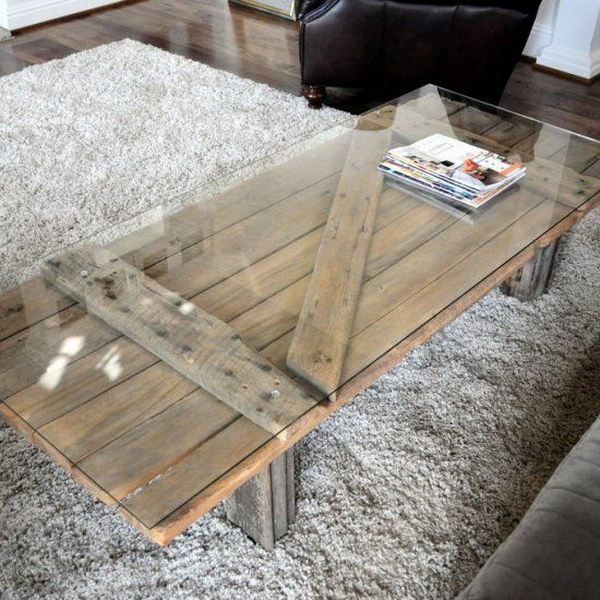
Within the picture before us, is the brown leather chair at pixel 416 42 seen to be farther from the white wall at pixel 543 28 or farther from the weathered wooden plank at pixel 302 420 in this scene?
the weathered wooden plank at pixel 302 420

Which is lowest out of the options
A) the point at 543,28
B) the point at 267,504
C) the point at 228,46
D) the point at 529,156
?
the point at 228,46

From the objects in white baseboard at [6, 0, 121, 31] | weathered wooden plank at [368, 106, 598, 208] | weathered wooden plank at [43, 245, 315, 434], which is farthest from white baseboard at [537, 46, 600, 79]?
weathered wooden plank at [43, 245, 315, 434]

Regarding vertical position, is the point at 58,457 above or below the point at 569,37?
above

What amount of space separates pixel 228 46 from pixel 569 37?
147 cm

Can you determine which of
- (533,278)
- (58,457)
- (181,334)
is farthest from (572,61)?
(58,457)

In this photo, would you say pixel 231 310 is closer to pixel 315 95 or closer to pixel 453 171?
pixel 453 171

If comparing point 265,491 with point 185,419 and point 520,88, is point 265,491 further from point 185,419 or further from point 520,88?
point 520,88

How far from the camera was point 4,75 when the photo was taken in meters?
3.34

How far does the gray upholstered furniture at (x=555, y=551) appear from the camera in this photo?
1049mm

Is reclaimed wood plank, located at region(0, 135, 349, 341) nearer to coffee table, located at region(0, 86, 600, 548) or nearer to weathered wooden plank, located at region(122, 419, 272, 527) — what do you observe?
coffee table, located at region(0, 86, 600, 548)

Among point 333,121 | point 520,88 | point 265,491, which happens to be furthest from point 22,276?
point 520,88

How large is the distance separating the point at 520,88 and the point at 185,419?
258 centimetres

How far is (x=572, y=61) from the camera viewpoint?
11.4 feet

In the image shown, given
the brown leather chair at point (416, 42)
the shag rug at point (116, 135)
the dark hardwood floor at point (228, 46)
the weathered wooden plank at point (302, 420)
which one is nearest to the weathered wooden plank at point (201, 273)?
the weathered wooden plank at point (302, 420)
